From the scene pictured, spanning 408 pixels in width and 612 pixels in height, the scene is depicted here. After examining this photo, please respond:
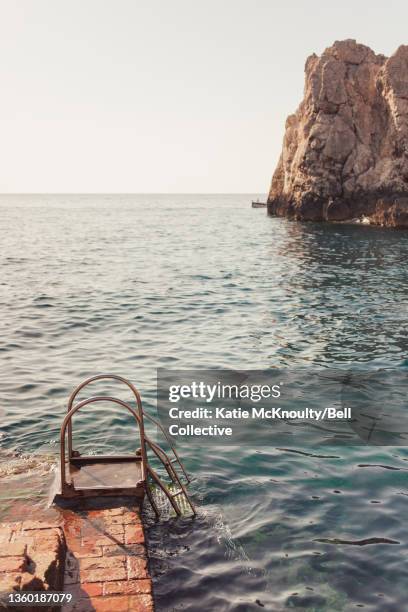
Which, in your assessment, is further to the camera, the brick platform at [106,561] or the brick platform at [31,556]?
the brick platform at [106,561]

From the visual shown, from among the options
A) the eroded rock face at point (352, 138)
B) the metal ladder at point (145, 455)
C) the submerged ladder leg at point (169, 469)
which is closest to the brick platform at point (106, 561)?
the metal ladder at point (145, 455)

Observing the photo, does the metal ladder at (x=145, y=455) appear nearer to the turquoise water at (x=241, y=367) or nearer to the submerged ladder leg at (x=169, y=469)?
the submerged ladder leg at (x=169, y=469)

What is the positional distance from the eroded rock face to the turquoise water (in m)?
28.8

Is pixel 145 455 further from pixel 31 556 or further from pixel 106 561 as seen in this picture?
pixel 31 556

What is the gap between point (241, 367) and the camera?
47.0ft

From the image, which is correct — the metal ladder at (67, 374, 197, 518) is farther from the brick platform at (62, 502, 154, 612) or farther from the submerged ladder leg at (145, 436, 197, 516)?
the brick platform at (62, 502, 154, 612)

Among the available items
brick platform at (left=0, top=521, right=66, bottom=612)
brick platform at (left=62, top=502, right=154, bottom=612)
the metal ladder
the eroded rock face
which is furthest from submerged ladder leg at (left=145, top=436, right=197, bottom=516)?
the eroded rock face

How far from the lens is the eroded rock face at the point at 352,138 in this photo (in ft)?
206

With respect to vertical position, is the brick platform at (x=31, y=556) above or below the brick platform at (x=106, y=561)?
above

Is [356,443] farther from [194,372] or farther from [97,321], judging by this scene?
[97,321]

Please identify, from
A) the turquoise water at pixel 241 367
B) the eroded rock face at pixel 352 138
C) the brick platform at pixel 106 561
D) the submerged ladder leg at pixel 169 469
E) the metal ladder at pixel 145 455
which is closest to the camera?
→ the brick platform at pixel 106 561

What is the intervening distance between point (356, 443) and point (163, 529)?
4329 mm

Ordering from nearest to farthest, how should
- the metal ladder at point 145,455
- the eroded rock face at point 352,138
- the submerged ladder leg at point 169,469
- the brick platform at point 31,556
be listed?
1. the brick platform at point 31,556
2. the metal ladder at point 145,455
3. the submerged ladder leg at point 169,469
4. the eroded rock face at point 352,138

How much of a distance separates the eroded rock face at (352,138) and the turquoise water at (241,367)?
28831 mm
